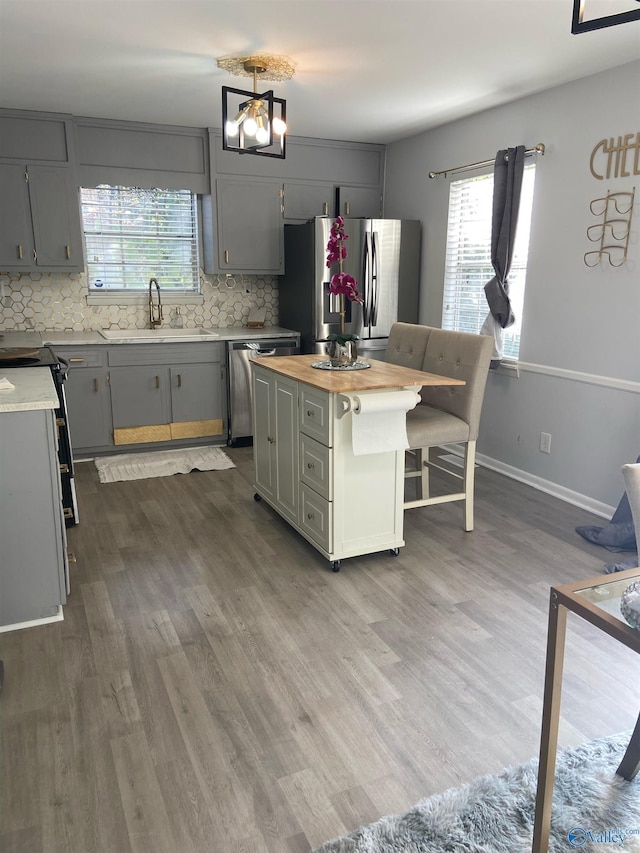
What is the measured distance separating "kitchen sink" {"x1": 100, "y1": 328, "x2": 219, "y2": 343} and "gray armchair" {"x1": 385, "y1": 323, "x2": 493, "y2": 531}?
1820mm

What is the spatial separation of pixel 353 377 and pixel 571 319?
1.61 metres

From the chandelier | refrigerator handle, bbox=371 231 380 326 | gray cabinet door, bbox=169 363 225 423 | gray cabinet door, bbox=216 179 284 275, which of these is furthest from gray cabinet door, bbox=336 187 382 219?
the chandelier

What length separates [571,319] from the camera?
12.3 ft

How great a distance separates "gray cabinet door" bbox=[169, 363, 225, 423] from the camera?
4832 mm

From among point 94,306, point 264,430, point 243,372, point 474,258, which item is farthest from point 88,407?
point 474,258

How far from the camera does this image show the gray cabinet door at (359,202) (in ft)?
17.9

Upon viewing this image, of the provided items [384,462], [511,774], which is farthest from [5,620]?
[511,774]

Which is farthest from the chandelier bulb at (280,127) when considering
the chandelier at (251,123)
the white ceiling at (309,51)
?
the white ceiling at (309,51)

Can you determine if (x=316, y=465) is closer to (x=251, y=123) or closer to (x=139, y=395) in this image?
(x=251, y=123)

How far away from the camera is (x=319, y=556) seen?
3.17 metres

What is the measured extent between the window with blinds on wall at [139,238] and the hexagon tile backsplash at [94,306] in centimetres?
14

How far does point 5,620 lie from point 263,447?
1650 millimetres

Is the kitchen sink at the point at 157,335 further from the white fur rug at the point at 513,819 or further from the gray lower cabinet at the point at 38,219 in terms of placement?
the white fur rug at the point at 513,819

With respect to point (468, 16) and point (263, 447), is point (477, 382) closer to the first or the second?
point (263, 447)
